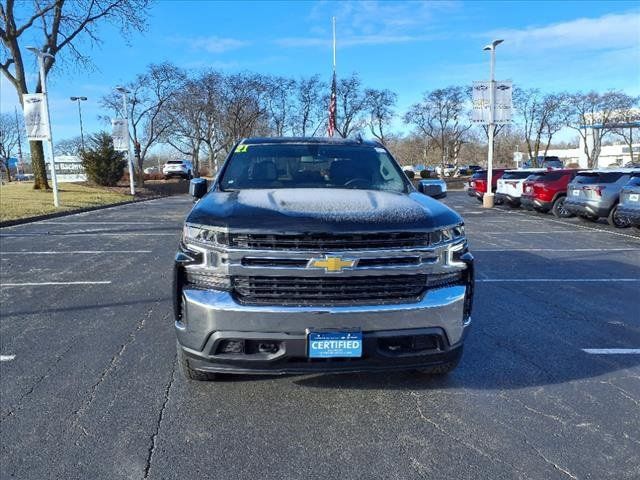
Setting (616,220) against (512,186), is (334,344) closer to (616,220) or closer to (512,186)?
(616,220)

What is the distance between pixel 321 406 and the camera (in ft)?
10.8

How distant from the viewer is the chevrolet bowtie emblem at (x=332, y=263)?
9.55 ft

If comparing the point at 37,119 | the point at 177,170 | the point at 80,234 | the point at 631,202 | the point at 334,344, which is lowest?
the point at 80,234

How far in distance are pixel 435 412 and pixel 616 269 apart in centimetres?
621

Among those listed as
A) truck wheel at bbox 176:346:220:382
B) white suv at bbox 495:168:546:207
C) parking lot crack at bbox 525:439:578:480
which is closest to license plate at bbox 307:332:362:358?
truck wheel at bbox 176:346:220:382

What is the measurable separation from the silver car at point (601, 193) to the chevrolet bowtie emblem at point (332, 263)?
12.2m

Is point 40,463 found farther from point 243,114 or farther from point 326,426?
point 243,114

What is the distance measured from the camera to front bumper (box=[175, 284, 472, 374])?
2.88 m

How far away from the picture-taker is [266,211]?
10.2 ft

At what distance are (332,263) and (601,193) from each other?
42.7 feet

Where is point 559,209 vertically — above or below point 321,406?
above

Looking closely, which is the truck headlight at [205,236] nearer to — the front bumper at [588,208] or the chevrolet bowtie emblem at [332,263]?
the chevrolet bowtie emblem at [332,263]

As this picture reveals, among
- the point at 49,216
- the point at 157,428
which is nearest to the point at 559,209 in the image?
the point at 157,428

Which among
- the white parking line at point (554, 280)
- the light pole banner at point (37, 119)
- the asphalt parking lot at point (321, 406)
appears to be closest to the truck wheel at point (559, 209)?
the white parking line at point (554, 280)
